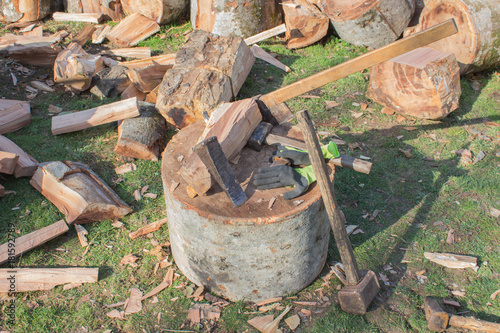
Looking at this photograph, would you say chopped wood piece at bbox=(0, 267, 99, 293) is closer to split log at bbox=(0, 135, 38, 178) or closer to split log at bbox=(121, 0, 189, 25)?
split log at bbox=(0, 135, 38, 178)

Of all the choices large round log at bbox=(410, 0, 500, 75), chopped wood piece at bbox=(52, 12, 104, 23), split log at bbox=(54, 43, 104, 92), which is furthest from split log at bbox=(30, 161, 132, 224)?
large round log at bbox=(410, 0, 500, 75)

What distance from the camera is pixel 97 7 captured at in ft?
27.1

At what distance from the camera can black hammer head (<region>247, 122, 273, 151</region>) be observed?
3570 millimetres

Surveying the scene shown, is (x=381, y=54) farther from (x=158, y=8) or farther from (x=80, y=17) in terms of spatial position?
(x=80, y=17)

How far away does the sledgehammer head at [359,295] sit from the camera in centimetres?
320

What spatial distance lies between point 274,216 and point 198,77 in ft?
9.60

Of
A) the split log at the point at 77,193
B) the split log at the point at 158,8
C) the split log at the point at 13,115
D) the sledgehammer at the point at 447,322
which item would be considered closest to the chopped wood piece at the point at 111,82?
the split log at the point at 13,115

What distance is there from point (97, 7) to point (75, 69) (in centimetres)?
306

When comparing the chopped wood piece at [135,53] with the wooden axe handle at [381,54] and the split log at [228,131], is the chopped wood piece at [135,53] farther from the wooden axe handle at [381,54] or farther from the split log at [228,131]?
the wooden axe handle at [381,54]

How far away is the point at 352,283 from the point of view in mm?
3275

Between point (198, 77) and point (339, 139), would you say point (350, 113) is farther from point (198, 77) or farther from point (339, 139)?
point (198, 77)

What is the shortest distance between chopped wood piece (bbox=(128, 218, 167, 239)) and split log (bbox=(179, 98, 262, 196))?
4.05ft

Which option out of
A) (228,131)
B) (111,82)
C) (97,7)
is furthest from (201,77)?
(97,7)

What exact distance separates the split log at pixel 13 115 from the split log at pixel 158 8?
125 inches
